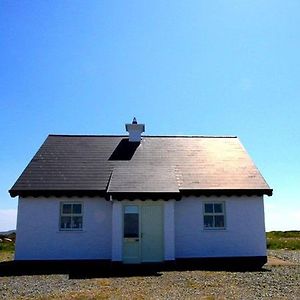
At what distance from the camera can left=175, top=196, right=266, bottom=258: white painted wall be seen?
1734 centimetres

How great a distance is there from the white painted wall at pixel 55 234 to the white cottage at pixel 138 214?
4 cm

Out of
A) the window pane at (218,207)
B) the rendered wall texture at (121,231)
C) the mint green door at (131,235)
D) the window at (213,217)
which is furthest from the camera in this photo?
the window pane at (218,207)

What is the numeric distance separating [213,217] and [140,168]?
13.5ft

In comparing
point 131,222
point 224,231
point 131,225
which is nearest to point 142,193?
point 131,222

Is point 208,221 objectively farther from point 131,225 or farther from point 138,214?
point 131,225

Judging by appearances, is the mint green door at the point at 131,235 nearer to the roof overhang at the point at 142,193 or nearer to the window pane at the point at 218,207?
the roof overhang at the point at 142,193

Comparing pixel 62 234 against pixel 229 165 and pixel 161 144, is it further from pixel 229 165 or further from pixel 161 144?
pixel 229 165

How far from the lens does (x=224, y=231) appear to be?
1747 centimetres

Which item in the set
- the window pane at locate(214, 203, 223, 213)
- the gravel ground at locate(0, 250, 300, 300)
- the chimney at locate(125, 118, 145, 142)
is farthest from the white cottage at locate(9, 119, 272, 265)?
the chimney at locate(125, 118, 145, 142)

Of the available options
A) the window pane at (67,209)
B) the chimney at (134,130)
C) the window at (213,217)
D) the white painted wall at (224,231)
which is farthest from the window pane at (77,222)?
the chimney at (134,130)

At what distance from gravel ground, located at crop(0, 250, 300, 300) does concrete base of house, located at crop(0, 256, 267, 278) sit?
1009 mm

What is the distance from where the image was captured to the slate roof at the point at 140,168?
17.0m

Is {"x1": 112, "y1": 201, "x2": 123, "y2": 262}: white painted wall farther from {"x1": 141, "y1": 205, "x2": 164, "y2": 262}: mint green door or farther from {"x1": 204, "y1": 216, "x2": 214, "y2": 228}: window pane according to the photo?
{"x1": 204, "y1": 216, "x2": 214, "y2": 228}: window pane

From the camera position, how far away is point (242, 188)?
57.2 ft
